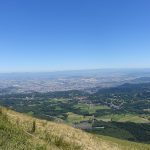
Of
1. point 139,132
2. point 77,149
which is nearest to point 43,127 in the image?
point 77,149

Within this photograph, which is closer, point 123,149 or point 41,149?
point 41,149

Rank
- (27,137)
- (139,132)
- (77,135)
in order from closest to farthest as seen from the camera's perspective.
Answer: (27,137) → (77,135) → (139,132)

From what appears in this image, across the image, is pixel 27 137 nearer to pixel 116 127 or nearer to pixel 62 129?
pixel 62 129

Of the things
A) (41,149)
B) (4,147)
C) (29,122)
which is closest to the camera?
(4,147)

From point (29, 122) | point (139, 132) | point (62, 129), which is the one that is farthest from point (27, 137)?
point (139, 132)

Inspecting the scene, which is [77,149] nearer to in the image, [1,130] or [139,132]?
[1,130]

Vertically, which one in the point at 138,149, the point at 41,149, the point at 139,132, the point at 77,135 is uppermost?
the point at 41,149

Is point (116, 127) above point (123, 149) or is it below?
below
